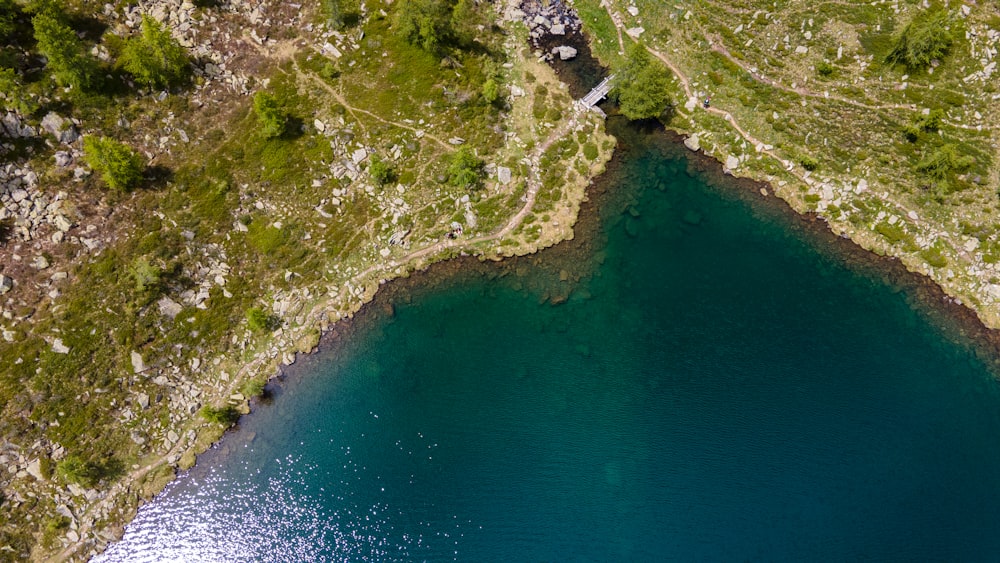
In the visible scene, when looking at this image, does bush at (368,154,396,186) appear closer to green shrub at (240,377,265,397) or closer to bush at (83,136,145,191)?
bush at (83,136,145,191)

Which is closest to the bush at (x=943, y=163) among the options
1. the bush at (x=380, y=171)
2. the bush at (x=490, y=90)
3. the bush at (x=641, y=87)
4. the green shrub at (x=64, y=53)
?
the bush at (x=641, y=87)

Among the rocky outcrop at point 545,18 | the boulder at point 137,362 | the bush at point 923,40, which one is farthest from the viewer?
the rocky outcrop at point 545,18

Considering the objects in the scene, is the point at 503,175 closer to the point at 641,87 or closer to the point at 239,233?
the point at 641,87

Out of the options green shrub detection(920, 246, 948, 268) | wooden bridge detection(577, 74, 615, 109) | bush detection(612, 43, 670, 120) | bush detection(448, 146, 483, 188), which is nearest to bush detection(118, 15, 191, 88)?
bush detection(448, 146, 483, 188)

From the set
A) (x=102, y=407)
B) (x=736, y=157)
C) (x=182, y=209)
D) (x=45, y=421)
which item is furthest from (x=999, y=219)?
(x=45, y=421)

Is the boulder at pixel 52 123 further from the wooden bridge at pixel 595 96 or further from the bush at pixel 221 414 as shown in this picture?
the wooden bridge at pixel 595 96

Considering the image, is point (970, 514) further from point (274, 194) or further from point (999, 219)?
point (274, 194)
